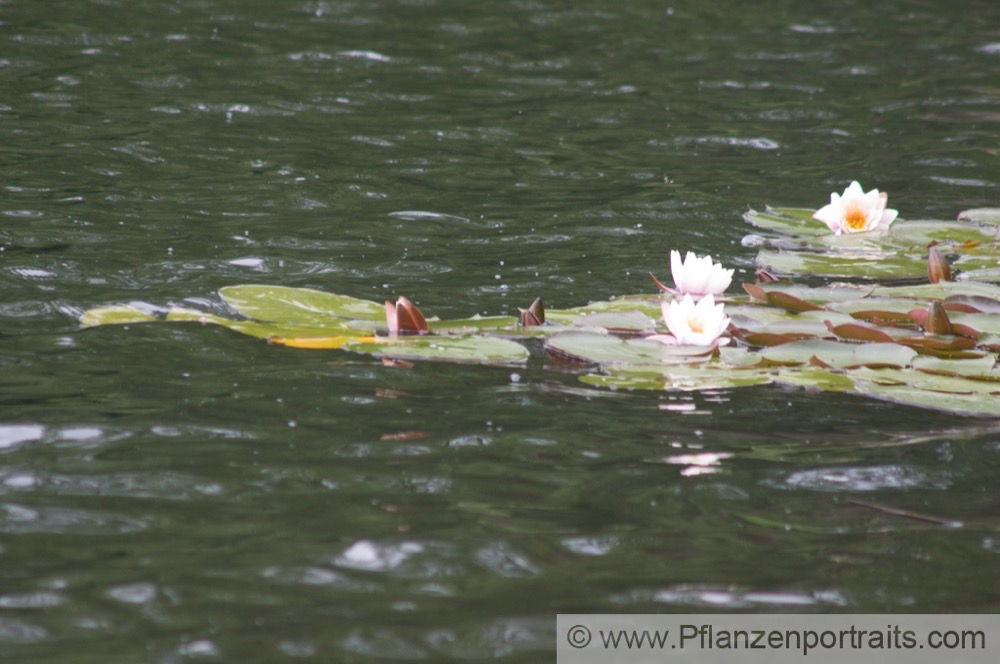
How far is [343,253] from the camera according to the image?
12.8ft

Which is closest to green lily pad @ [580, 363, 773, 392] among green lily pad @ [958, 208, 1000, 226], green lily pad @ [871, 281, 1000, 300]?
green lily pad @ [871, 281, 1000, 300]

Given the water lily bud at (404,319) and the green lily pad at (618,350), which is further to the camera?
the water lily bud at (404,319)

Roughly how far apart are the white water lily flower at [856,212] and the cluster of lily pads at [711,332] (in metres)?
0.40

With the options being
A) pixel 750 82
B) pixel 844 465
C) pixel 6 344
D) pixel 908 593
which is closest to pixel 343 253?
pixel 6 344

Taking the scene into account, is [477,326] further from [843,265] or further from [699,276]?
[843,265]

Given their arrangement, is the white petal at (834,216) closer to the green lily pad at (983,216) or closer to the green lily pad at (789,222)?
the green lily pad at (789,222)

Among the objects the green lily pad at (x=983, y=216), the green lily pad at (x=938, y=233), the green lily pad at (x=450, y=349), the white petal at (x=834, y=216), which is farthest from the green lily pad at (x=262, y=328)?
the green lily pad at (x=983, y=216)

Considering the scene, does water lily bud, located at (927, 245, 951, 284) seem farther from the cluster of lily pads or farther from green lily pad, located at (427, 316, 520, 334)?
green lily pad, located at (427, 316, 520, 334)

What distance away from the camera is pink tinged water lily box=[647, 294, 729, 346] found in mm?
2777

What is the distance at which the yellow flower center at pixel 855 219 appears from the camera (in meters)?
3.83

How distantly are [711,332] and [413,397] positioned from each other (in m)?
0.68

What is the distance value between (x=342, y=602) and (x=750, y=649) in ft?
1.90

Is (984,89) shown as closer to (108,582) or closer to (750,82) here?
(750,82)

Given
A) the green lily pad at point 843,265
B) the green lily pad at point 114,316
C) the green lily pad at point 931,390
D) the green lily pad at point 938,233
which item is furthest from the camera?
the green lily pad at point 938,233
